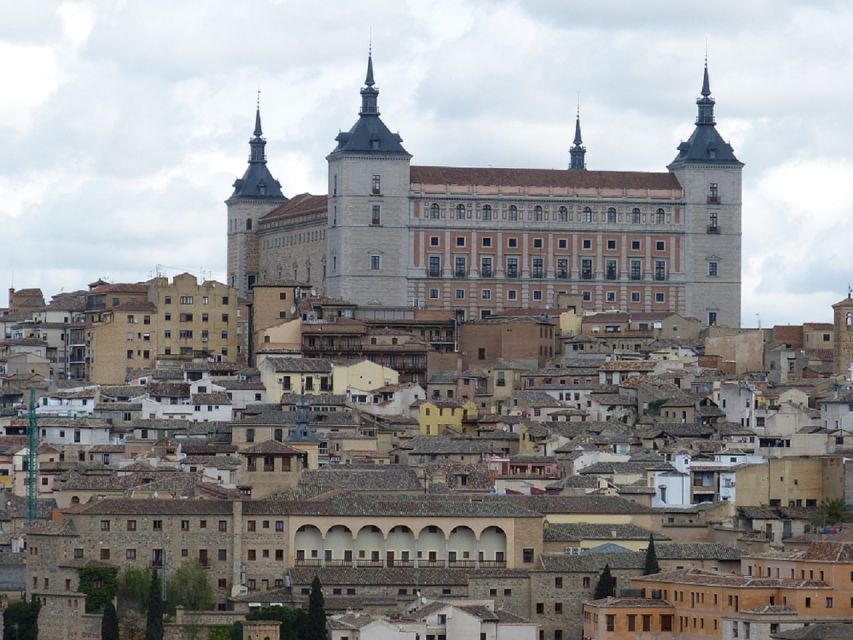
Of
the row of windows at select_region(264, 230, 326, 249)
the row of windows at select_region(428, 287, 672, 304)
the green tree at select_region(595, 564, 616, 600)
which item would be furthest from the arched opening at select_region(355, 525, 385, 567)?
the row of windows at select_region(264, 230, 326, 249)

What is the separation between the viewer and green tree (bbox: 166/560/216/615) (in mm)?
76125

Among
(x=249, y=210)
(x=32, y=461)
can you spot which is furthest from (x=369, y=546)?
(x=249, y=210)

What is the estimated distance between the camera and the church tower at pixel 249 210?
150250 millimetres

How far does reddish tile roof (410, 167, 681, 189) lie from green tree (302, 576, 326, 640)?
63.1 metres

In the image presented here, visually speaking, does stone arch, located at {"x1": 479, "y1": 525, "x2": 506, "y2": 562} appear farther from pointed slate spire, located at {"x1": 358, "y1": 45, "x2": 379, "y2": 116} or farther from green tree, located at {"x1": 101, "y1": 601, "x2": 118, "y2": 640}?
pointed slate spire, located at {"x1": 358, "y1": 45, "x2": 379, "y2": 116}

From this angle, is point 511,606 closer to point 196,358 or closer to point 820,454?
point 820,454

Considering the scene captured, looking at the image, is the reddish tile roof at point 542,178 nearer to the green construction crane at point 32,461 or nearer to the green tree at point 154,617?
the green construction crane at point 32,461

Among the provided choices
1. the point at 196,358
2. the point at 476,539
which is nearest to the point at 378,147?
the point at 196,358

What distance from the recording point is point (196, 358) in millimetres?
120938

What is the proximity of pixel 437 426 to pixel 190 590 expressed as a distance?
29607 millimetres

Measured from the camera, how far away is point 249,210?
153250 millimetres

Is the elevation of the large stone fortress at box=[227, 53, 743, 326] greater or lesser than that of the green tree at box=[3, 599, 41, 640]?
greater

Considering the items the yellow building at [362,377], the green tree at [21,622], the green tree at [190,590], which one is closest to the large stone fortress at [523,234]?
the yellow building at [362,377]

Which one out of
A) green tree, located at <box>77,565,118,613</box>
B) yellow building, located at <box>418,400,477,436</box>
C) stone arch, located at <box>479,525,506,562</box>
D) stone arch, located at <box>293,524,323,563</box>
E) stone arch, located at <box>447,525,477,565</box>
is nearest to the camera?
green tree, located at <box>77,565,118,613</box>
